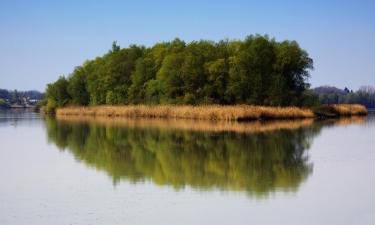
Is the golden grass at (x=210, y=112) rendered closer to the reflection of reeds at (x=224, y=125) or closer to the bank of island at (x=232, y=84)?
the bank of island at (x=232, y=84)

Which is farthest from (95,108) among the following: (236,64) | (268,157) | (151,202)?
(151,202)

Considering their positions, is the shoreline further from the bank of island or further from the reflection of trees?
the reflection of trees

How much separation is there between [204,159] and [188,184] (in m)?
4.90

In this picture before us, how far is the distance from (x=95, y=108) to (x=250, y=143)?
45374 mm

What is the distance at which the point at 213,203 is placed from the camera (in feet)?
34.3

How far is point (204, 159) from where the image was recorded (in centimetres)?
1739

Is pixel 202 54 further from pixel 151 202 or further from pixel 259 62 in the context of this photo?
pixel 151 202

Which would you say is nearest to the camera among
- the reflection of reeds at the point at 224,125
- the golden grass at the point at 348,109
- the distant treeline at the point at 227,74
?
the reflection of reeds at the point at 224,125

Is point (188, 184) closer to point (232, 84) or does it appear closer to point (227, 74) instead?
point (232, 84)

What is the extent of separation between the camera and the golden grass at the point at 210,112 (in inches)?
1743

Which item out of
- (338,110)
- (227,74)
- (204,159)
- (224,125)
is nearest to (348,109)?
(338,110)

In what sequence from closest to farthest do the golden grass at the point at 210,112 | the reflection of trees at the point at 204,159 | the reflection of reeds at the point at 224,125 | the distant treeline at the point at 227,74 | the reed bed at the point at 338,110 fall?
the reflection of trees at the point at 204,159
the reflection of reeds at the point at 224,125
the golden grass at the point at 210,112
the distant treeline at the point at 227,74
the reed bed at the point at 338,110

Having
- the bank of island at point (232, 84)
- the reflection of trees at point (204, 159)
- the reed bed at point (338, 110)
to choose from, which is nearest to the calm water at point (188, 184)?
the reflection of trees at point (204, 159)

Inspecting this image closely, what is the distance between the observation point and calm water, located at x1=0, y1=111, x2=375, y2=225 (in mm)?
9609
